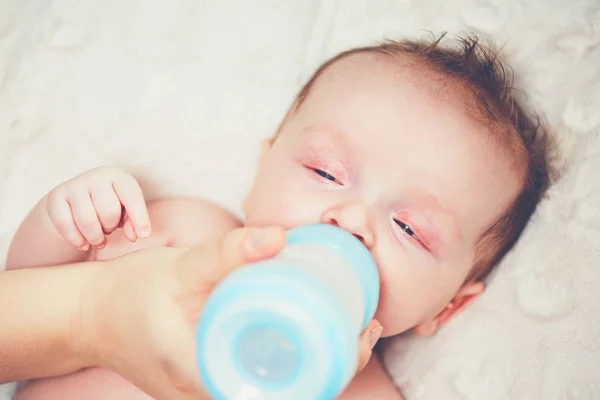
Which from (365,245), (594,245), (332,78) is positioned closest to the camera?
(365,245)

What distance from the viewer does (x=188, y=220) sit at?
133 cm

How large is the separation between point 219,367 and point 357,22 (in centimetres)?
93

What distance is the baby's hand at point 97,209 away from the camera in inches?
45.3

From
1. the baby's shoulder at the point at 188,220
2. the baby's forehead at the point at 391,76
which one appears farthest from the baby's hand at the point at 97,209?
the baby's forehead at the point at 391,76

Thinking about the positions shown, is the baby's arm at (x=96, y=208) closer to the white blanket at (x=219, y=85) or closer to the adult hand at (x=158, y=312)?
the adult hand at (x=158, y=312)

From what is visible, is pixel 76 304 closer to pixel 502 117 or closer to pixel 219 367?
pixel 219 367

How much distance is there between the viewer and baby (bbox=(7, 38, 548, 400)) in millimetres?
Result: 1056

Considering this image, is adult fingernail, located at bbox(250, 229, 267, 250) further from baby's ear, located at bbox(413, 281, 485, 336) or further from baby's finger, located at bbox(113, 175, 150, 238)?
baby's ear, located at bbox(413, 281, 485, 336)

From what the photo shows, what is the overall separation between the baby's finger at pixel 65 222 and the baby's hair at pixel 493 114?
1.40 ft

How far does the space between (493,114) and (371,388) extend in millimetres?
501

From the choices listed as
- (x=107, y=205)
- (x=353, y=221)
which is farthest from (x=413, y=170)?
(x=107, y=205)

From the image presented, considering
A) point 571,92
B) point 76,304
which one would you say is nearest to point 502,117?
point 571,92

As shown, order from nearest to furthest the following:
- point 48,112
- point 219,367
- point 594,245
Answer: point 219,367, point 594,245, point 48,112

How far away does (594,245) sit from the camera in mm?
1113
